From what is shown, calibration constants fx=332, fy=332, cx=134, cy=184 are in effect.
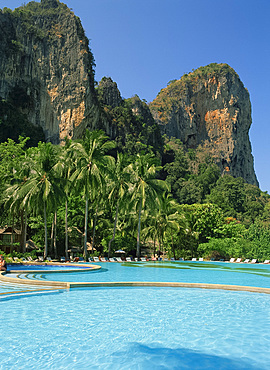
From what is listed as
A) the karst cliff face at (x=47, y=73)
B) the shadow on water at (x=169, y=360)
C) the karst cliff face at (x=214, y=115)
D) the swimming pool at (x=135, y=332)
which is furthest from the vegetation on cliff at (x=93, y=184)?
the karst cliff face at (x=214, y=115)

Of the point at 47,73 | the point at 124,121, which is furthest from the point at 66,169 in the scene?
the point at 124,121

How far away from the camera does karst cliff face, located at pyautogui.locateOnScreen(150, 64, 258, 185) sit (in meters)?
112

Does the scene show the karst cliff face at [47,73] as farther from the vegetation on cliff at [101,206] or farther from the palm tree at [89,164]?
the palm tree at [89,164]

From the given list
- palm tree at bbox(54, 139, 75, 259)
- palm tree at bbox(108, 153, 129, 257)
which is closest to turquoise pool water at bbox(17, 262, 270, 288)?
palm tree at bbox(54, 139, 75, 259)

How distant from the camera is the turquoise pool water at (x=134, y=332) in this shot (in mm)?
5000

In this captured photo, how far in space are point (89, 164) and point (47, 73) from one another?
1400 inches

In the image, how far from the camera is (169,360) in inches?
200

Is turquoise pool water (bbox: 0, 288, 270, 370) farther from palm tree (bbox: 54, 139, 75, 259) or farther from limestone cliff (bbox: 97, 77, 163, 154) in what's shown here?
limestone cliff (bbox: 97, 77, 163, 154)

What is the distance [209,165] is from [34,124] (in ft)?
194

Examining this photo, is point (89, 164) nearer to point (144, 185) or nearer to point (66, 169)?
point (66, 169)

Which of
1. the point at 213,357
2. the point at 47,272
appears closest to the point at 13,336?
the point at 213,357

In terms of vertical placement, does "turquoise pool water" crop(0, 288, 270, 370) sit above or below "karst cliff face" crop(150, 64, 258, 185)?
below

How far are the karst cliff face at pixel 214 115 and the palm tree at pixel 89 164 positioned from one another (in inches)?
3330

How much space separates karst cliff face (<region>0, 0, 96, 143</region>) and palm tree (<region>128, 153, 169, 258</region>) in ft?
82.0
